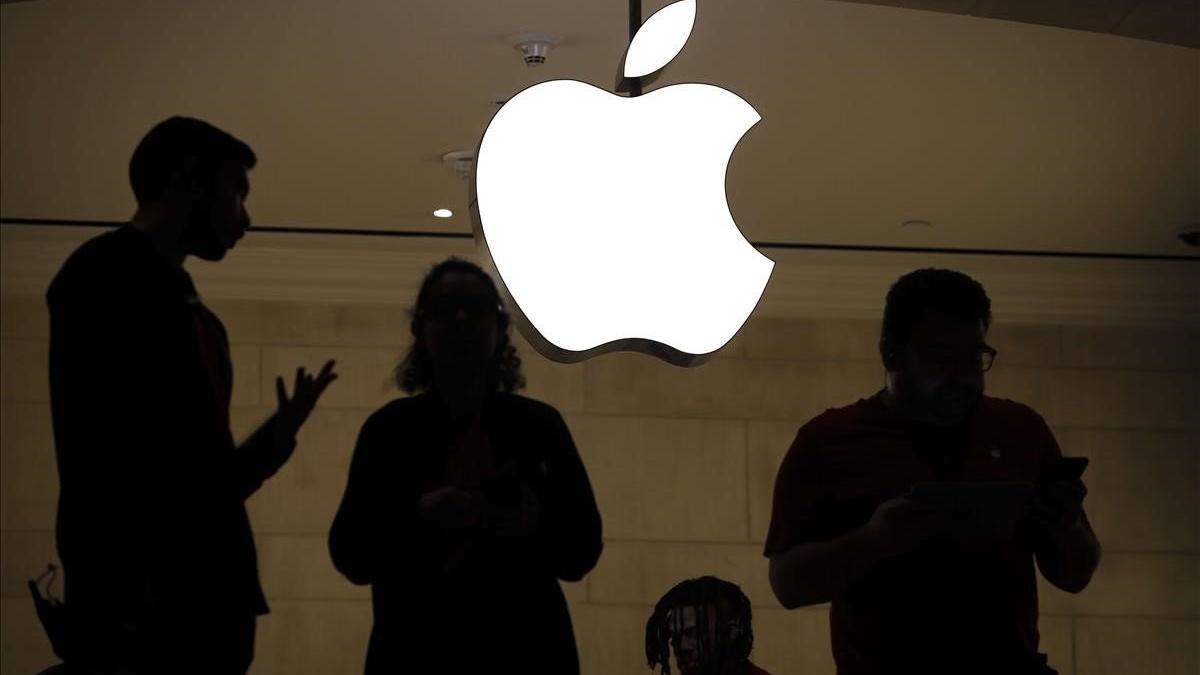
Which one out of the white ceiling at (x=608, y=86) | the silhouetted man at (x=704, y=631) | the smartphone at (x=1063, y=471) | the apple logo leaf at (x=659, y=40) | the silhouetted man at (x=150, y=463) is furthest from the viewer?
the white ceiling at (x=608, y=86)

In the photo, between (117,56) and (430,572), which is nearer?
(430,572)

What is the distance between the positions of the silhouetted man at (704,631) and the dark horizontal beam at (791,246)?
1895 millimetres

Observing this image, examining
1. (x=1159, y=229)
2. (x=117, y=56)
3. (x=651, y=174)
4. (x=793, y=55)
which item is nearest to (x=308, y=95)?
(x=117, y=56)

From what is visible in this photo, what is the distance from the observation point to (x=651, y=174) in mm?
2359

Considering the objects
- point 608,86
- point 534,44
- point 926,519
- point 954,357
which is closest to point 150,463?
point 926,519

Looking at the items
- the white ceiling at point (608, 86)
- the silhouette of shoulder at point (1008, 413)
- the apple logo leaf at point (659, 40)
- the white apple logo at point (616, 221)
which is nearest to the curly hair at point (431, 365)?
the white apple logo at point (616, 221)

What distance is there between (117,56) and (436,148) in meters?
0.88

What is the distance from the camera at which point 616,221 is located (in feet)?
7.64

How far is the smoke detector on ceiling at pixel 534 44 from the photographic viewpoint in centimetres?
333

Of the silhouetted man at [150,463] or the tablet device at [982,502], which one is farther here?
the tablet device at [982,502]

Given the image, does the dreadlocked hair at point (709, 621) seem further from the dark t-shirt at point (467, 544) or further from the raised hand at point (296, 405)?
the raised hand at point (296, 405)

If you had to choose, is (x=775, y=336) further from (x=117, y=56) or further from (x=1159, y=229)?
(x=117, y=56)

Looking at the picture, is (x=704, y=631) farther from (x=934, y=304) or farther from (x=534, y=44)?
(x=534, y=44)

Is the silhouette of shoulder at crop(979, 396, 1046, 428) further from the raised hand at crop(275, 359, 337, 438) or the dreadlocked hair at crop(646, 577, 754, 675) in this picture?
the raised hand at crop(275, 359, 337, 438)
